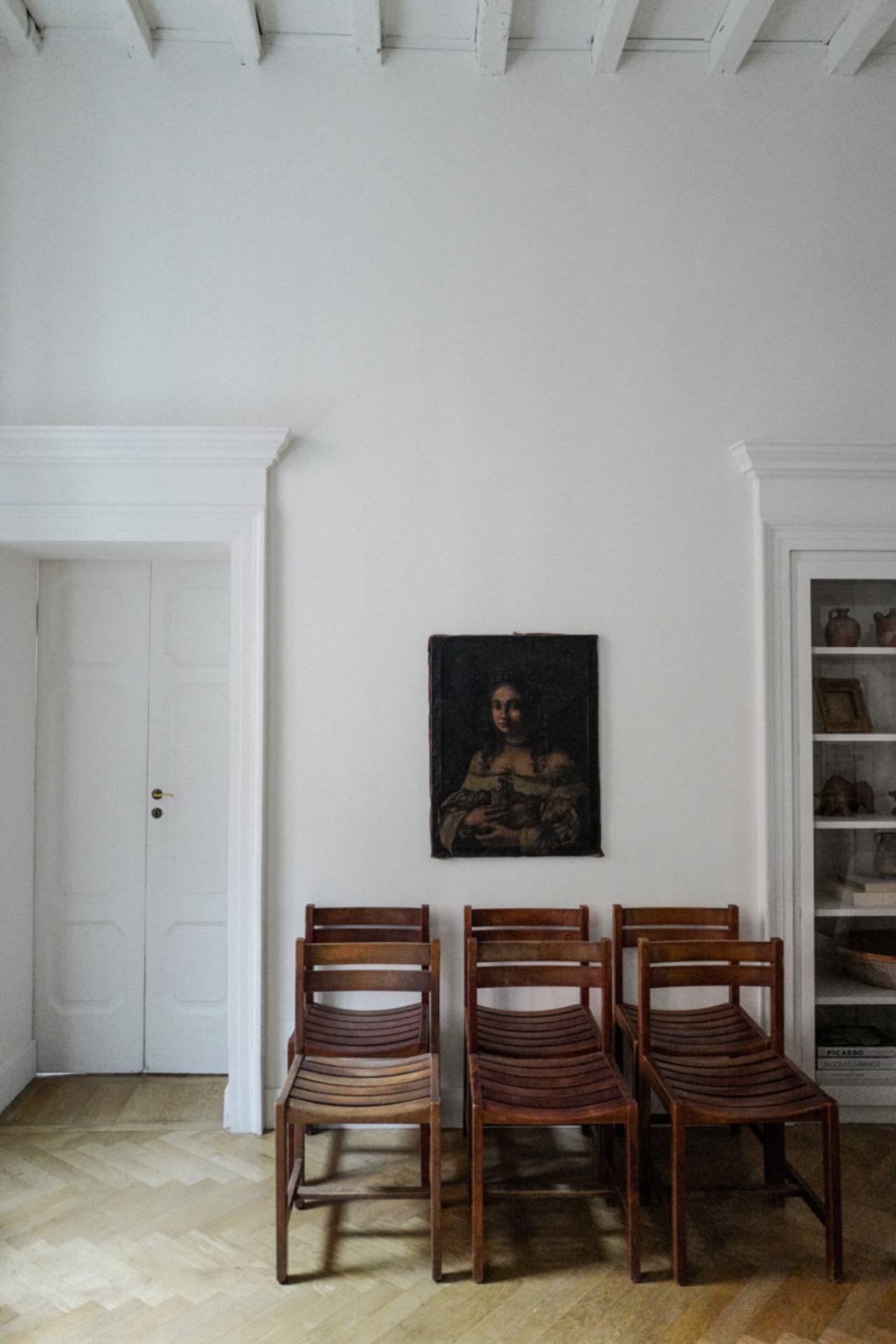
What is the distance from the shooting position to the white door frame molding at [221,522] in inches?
143

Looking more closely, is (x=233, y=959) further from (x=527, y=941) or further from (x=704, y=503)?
(x=704, y=503)

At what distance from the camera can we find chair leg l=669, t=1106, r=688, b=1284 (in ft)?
8.81

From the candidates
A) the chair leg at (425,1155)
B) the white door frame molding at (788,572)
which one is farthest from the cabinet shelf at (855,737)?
the chair leg at (425,1155)

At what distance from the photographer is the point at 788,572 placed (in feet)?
12.5

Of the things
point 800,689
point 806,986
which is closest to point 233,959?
point 806,986

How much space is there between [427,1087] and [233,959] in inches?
45.1

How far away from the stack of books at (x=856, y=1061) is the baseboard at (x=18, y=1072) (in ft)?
11.3

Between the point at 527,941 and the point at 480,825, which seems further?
the point at 480,825

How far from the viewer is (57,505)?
369cm

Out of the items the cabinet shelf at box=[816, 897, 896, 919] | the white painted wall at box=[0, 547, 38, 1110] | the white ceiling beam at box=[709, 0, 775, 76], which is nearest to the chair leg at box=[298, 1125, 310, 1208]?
the white painted wall at box=[0, 547, 38, 1110]

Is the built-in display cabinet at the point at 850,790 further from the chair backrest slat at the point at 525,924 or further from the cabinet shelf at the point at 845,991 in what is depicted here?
the chair backrest slat at the point at 525,924

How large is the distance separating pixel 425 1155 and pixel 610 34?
4.48 metres

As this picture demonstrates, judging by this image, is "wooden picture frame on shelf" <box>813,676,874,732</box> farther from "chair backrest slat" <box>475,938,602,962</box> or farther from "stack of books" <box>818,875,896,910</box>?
"chair backrest slat" <box>475,938,602,962</box>

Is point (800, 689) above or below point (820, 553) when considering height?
below
